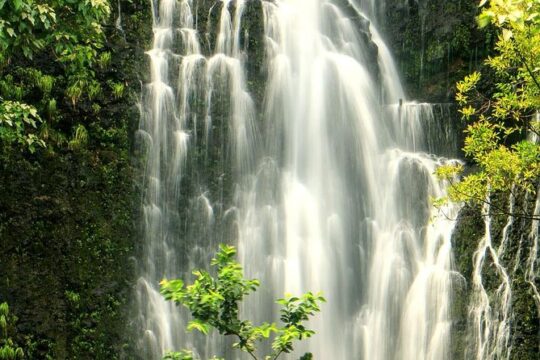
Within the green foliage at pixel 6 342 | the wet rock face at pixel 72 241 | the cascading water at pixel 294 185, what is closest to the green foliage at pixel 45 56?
the wet rock face at pixel 72 241

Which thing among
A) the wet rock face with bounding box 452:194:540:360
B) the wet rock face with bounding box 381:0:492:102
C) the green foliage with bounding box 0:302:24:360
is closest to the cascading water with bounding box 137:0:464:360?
the wet rock face with bounding box 452:194:540:360

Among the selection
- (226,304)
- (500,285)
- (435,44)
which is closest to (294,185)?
(500,285)

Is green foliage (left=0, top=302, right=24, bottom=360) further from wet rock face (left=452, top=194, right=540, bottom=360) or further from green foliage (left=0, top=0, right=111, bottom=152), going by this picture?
wet rock face (left=452, top=194, right=540, bottom=360)

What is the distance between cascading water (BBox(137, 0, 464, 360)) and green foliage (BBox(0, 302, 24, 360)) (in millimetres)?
2469

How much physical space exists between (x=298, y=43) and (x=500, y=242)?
7.69m

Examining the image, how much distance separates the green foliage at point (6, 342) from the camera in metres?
12.7

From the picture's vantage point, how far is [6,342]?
12781 mm

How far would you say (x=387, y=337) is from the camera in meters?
14.5

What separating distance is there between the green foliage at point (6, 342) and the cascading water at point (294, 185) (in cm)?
247

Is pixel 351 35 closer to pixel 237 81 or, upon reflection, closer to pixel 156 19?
pixel 237 81

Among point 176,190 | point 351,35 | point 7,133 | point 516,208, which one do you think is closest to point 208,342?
point 176,190

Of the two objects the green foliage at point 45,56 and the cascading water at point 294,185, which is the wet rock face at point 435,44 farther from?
the green foliage at point 45,56

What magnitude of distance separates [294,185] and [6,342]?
7403 millimetres

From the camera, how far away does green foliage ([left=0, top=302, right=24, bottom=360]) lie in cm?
1267
